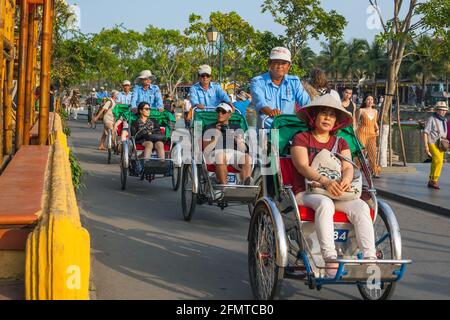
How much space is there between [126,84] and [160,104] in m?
3.99

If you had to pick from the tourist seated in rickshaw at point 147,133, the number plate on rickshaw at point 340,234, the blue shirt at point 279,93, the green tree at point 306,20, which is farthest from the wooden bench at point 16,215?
the green tree at point 306,20

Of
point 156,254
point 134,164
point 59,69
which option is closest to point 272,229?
point 156,254

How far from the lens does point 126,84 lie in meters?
17.2

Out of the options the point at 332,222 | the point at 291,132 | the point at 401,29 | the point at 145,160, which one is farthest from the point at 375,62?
the point at 332,222

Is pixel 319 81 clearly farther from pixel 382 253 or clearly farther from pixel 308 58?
pixel 308 58

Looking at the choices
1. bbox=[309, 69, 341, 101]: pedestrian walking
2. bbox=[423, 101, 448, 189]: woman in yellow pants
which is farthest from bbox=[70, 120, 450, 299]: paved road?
bbox=[309, 69, 341, 101]: pedestrian walking

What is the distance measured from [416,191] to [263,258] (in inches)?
297

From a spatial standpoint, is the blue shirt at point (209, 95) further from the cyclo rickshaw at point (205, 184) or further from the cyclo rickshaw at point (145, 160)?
the cyclo rickshaw at point (145, 160)

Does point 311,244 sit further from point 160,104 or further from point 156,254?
point 160,104

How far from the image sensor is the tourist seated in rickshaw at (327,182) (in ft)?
17.0

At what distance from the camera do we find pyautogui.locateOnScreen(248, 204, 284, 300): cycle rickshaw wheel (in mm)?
5277

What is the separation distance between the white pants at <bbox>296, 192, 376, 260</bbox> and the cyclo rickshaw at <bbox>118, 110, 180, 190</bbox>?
6.32m

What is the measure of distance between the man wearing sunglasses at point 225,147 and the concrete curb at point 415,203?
3.35 m

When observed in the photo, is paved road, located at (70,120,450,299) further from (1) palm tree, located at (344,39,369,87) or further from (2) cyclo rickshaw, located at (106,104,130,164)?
(1) palm tree, located at (344,39,369,87)
